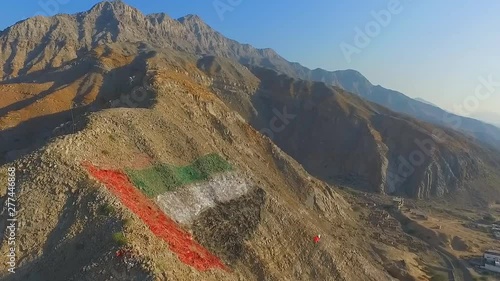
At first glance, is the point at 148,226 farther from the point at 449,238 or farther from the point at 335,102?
the point at 335,102

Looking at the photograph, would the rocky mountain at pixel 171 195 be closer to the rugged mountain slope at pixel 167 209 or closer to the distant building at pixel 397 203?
the rugged mountain slope at pixel 167 209

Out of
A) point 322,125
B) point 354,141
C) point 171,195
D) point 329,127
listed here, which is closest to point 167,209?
point 171,195

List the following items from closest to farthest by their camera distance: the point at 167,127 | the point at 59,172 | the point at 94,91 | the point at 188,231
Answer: the point at 59,172 → the point at 188,231 → the point at 167,127 → the point at 94,91

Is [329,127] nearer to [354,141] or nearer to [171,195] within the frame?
[354,141]

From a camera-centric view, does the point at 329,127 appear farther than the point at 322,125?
No

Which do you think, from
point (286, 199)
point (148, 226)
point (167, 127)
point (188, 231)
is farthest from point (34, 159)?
point (286, 199)
